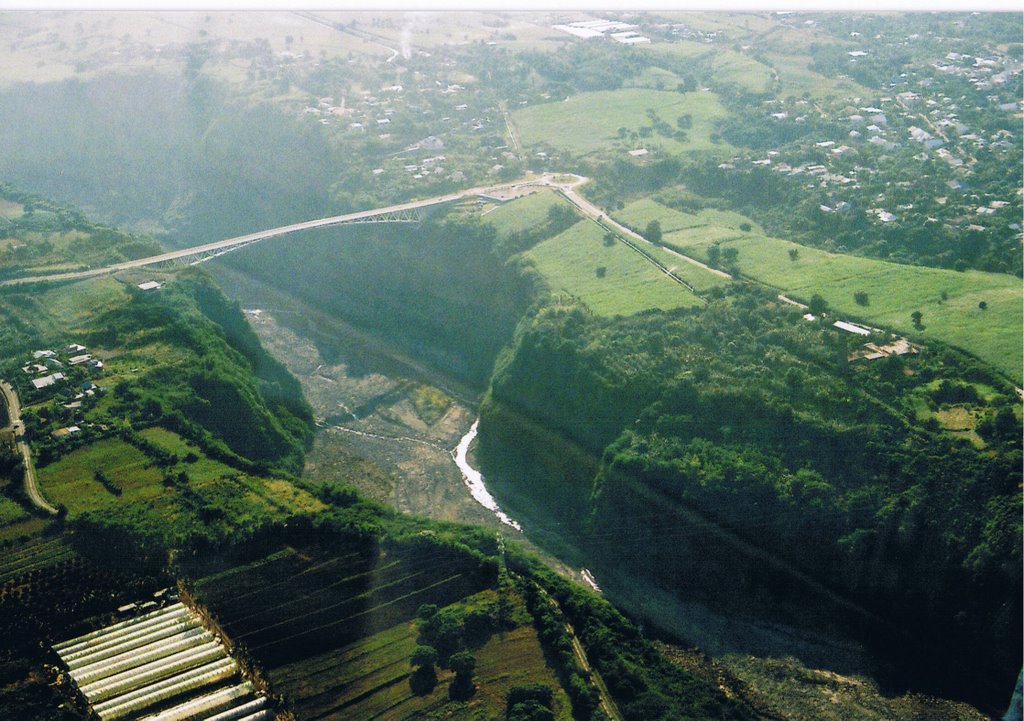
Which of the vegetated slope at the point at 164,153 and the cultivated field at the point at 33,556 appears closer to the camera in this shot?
the cultivated field at the point at 33,556

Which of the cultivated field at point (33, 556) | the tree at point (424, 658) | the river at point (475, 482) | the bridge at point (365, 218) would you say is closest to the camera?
the tree at point (424, 658)

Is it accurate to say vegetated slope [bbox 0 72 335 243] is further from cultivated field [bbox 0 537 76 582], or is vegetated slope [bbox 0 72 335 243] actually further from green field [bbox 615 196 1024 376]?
cultivated field [bbox 0 537 76 582]

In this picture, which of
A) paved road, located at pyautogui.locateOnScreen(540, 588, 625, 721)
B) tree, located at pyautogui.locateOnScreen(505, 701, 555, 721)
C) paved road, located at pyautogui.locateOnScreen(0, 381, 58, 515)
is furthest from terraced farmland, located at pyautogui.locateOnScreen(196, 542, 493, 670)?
paved road, located at pyautogui.locateOnScreen(0, 381, 58, 515)

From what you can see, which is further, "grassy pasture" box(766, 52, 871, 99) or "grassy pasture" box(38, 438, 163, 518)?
"grassy pasture" box(766, 52, 871, 99)

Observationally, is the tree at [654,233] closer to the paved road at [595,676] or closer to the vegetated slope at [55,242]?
the paved road at [595,676]

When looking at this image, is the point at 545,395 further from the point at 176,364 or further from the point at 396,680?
the point at 396,680

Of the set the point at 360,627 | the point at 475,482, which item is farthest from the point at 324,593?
the point at 475,482

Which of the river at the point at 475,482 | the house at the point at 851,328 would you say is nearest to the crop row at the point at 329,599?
the river at the point at 475,482
